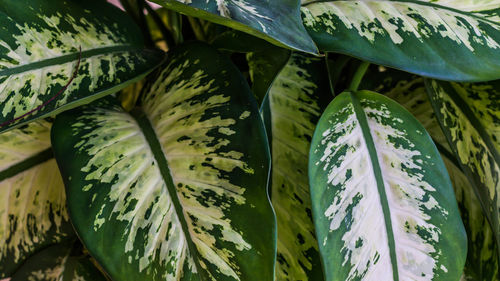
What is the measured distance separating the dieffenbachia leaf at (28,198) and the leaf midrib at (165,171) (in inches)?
5.9

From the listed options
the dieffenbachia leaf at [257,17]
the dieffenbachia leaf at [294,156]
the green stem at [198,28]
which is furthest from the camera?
the green stem at [198,28]

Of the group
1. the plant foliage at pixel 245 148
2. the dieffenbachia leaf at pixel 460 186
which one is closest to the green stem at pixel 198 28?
the plant foliage at pixel 245 148

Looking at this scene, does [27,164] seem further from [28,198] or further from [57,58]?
[57,58]

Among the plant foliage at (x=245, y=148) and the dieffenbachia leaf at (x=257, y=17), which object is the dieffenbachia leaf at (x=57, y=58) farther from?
the dieffenbachia leaf at (x=257, y=17)

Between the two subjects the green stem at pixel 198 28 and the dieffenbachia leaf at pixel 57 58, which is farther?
the green stem at pixel 198 28

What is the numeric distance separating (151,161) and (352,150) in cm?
20

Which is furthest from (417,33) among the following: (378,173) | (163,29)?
(163,29)

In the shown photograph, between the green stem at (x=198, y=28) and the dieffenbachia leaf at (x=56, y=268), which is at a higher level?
the green stem at (x=198, y=28)

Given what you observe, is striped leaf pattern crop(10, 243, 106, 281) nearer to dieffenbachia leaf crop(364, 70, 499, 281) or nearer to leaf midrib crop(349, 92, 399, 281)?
leaf midrib crop(349, 92, 399, 281)

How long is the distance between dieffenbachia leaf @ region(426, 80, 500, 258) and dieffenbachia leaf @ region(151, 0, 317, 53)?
0.79ft

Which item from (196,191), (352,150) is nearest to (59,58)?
(196,191)

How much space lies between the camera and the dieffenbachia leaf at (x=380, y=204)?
455 millimetres

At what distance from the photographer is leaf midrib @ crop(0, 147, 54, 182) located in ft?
1.93

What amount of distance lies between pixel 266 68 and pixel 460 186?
315 millimetres
